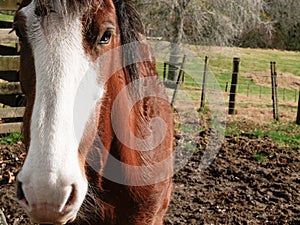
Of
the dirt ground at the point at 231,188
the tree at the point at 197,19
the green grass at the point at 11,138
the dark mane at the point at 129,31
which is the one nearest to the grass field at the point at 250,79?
the tree at the point at 197,19

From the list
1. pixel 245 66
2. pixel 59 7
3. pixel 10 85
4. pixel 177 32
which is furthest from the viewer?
pixel 245 66

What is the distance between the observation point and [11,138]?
717cm

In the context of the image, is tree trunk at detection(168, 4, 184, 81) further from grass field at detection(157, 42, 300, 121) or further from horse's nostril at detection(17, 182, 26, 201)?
horse's nostril at detection(17, 182, 26, 201)

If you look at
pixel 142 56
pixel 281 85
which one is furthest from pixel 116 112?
pixel 281 85

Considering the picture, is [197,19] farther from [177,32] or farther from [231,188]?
[231,188]

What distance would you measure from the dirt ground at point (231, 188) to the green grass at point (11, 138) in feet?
0.79

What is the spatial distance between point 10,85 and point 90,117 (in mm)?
5685

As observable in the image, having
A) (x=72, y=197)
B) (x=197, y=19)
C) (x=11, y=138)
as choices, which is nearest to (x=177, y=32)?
(x=197, y=19)

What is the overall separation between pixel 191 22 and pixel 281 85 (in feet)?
16.3

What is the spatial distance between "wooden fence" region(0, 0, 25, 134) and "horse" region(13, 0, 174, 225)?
4.87 meters

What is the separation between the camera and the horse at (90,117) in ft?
5.55

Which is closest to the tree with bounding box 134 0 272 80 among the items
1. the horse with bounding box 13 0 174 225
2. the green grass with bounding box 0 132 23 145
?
the green grass with bounding box 0 132 23 145

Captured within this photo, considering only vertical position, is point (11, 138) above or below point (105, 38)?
below

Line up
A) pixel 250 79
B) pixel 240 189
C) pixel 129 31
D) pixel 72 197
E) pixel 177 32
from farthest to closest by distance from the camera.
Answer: pixel 177 32, pixel 250 79, pixel 240 189, pixel 129 31, pixel 72 197
